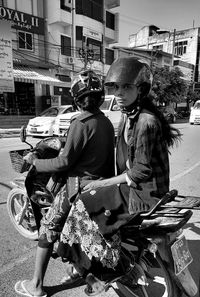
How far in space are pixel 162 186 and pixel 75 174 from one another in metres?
0.74

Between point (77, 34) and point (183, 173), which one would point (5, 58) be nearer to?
point (77, 34)

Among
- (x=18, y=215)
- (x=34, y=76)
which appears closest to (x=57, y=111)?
(x=34, y=76)

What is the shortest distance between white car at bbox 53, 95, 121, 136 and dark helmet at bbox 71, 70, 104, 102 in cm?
946

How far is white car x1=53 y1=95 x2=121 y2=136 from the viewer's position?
39.9 ft

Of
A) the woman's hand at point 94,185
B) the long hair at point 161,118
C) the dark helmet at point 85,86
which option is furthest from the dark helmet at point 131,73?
the woman's hand at point 94,185

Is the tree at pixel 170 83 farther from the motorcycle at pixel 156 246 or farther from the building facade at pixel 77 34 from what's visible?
the motorcycle at pixel 156 246

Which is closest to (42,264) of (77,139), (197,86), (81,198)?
(81,198)

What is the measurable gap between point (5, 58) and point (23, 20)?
4.15 metres

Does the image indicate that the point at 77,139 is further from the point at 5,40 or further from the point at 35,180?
the point at 5,40

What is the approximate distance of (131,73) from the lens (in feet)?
5.90

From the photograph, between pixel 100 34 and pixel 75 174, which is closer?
pixel 75 174

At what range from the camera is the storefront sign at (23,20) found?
17.8 meters

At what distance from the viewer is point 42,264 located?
2281mm

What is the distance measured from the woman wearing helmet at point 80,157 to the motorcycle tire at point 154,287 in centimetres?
67
